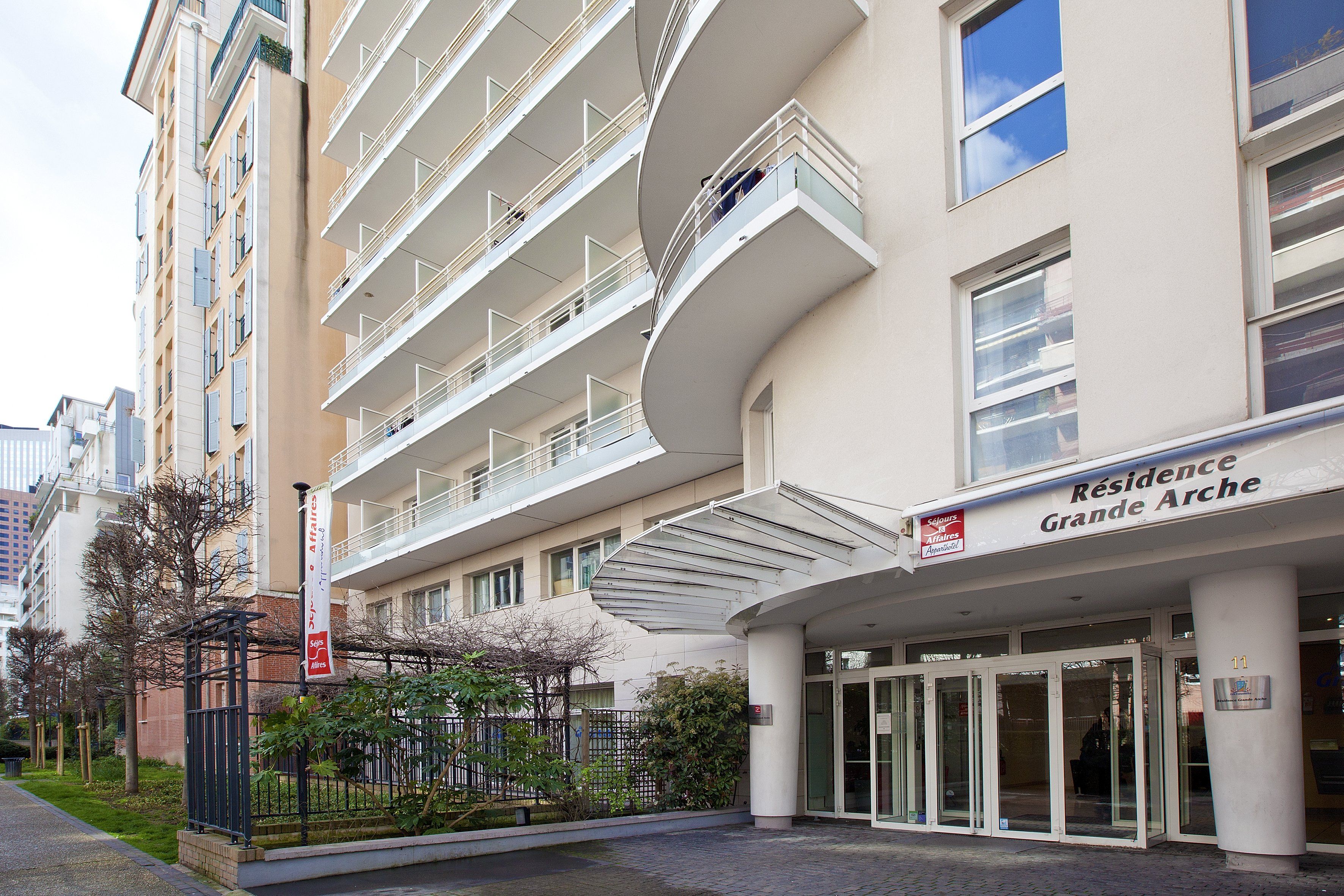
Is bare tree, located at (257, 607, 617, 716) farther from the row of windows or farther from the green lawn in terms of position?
the green lawn

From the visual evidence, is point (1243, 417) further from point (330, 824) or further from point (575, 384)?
point (575, 384)

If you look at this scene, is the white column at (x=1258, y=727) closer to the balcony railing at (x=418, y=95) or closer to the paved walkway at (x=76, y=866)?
the paved walkway at (x=76, y=866)

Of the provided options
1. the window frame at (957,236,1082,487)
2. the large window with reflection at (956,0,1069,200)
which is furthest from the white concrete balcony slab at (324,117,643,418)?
the window frame at (957,236,1082,487)

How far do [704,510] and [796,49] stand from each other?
6074 millimetres

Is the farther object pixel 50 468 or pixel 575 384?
pixel 50 468

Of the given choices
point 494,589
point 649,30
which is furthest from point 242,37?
point 649,30

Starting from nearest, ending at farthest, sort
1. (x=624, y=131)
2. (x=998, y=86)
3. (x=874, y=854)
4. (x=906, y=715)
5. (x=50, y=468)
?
1. (x=998, y=86)
2. (x=874, y=854)
3. (x=906, y=715)
4. (x=624, y=131)
5. (x=50, y=468)

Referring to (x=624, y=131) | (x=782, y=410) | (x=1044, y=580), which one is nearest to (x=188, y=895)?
(x=782, y=410)

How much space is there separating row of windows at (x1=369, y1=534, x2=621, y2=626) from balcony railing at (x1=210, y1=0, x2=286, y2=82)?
1023 inches

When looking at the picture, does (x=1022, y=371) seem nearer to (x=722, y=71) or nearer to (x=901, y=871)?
(x=901, y=871)

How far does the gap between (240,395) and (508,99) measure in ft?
54.6

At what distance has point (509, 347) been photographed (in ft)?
77.6

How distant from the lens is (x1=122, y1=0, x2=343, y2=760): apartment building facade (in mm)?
32656

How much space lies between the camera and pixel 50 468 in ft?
335
